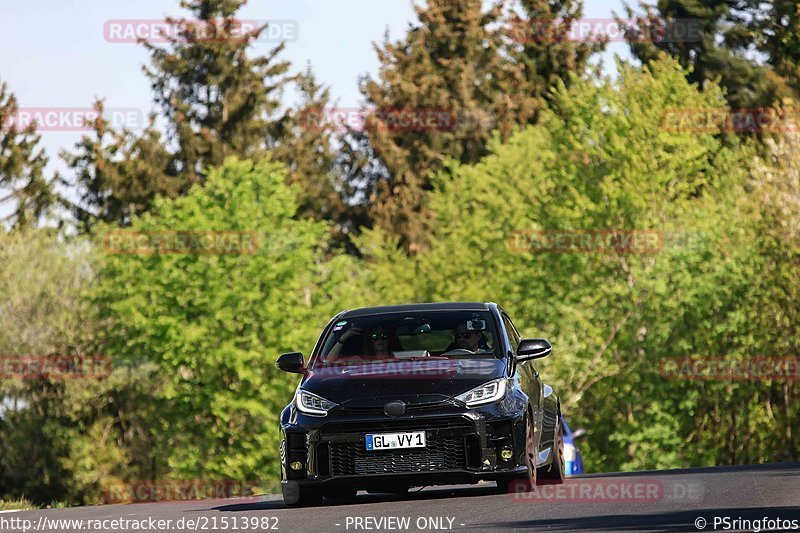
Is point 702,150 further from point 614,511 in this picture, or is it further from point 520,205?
point 614,511

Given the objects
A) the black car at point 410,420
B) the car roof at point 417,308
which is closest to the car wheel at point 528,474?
the black car at point 410,420

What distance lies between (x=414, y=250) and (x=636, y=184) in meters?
19.2

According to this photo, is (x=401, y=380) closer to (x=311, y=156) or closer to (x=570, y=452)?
(x=570, y=452)

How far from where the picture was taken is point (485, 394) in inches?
509

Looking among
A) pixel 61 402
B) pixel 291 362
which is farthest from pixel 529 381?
pixel 61 402

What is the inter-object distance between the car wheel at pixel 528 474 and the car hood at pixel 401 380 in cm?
57

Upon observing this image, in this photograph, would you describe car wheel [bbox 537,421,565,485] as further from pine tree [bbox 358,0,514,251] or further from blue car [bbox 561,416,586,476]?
pine tree [bbox 358,0,514,251]

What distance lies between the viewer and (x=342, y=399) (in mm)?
12883

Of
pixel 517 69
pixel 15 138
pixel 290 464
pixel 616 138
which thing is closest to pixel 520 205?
pixel 616 138

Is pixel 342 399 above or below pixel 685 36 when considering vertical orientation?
below

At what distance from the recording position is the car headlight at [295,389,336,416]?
1292cm

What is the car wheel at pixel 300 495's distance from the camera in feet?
43.5

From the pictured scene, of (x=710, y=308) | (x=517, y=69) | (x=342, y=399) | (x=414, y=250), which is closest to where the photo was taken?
(x=342, y=399)

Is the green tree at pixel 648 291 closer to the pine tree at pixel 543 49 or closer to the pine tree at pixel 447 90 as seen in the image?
the pine tree at pixel 447 90
